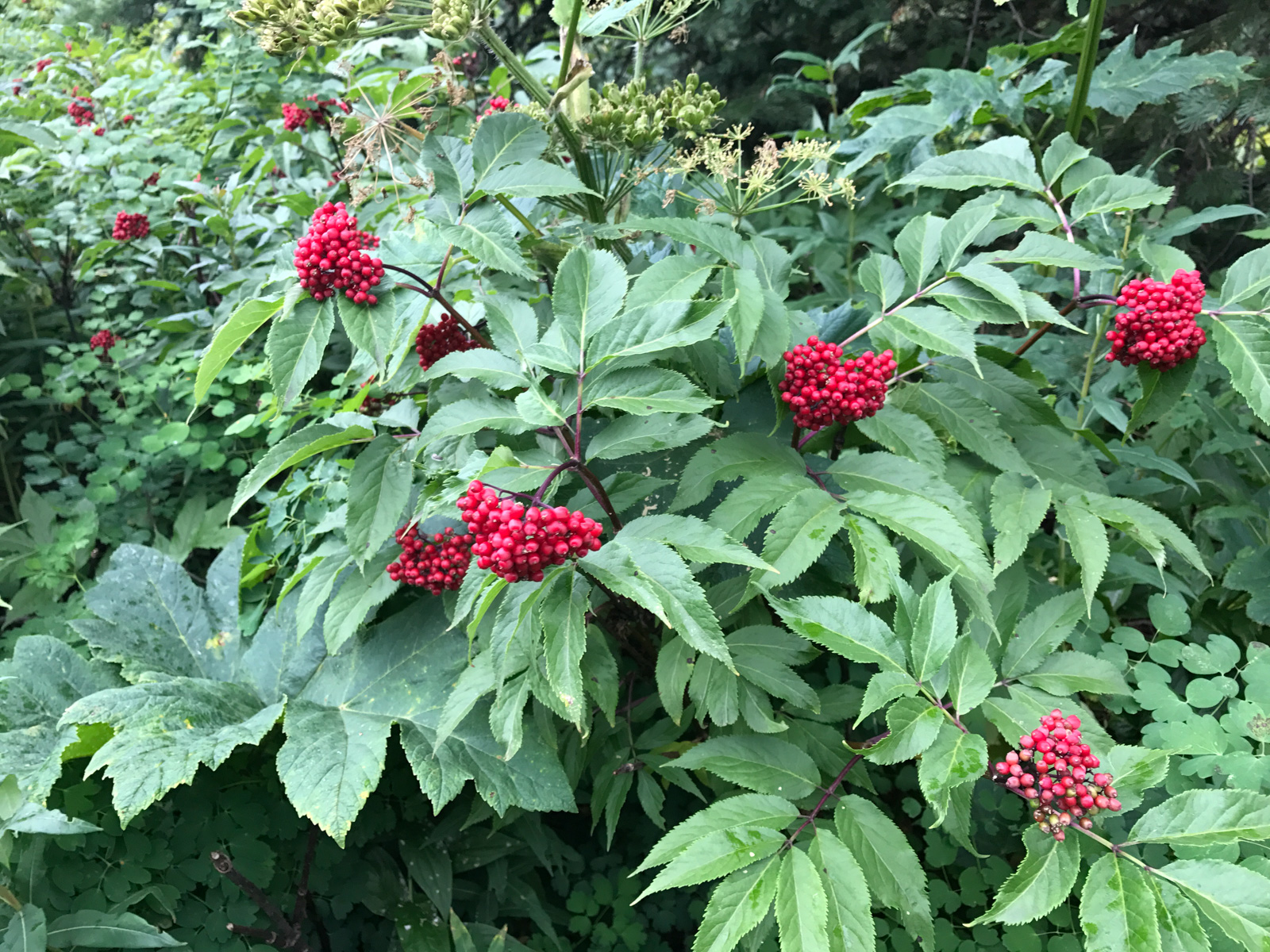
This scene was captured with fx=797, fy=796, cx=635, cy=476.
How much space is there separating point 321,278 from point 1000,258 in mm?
1082

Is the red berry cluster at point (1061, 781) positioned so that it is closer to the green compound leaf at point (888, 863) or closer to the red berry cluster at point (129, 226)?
the green compound leaf at point (888, 863)

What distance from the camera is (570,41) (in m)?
1.40

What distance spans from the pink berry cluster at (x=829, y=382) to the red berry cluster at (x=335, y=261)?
0.65 meters

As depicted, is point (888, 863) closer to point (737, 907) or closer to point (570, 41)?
point (737, 907)

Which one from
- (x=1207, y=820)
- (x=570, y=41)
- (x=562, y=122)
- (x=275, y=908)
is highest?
(x=570, y=41)

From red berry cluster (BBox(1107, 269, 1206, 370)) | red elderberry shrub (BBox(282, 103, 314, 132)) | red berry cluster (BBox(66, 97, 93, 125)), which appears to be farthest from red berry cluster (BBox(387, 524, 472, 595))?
red berry cluster (BBox(66, 97, 93, 125))

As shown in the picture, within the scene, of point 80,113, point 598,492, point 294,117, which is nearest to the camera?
point 598,492

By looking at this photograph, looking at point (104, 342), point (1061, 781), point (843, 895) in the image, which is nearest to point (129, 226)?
point (104, 342)

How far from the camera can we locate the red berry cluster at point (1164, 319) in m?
1.28

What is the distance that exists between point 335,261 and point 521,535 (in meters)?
0.56

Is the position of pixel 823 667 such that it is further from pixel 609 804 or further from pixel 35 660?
pixel 35 660

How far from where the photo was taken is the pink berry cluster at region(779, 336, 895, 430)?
3.93ft

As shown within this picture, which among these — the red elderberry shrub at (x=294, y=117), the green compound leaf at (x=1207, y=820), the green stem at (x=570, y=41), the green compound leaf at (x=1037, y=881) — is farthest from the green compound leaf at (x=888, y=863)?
the red elderberry shrub at (x=294, y=117)

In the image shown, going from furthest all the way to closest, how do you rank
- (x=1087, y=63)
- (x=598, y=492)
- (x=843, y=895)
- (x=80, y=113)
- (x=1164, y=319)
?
(x=80, y=113) < (x=1087, y=63) < (x=1164, y=319) < (x=598, y=492) < (x=843, y=895)
